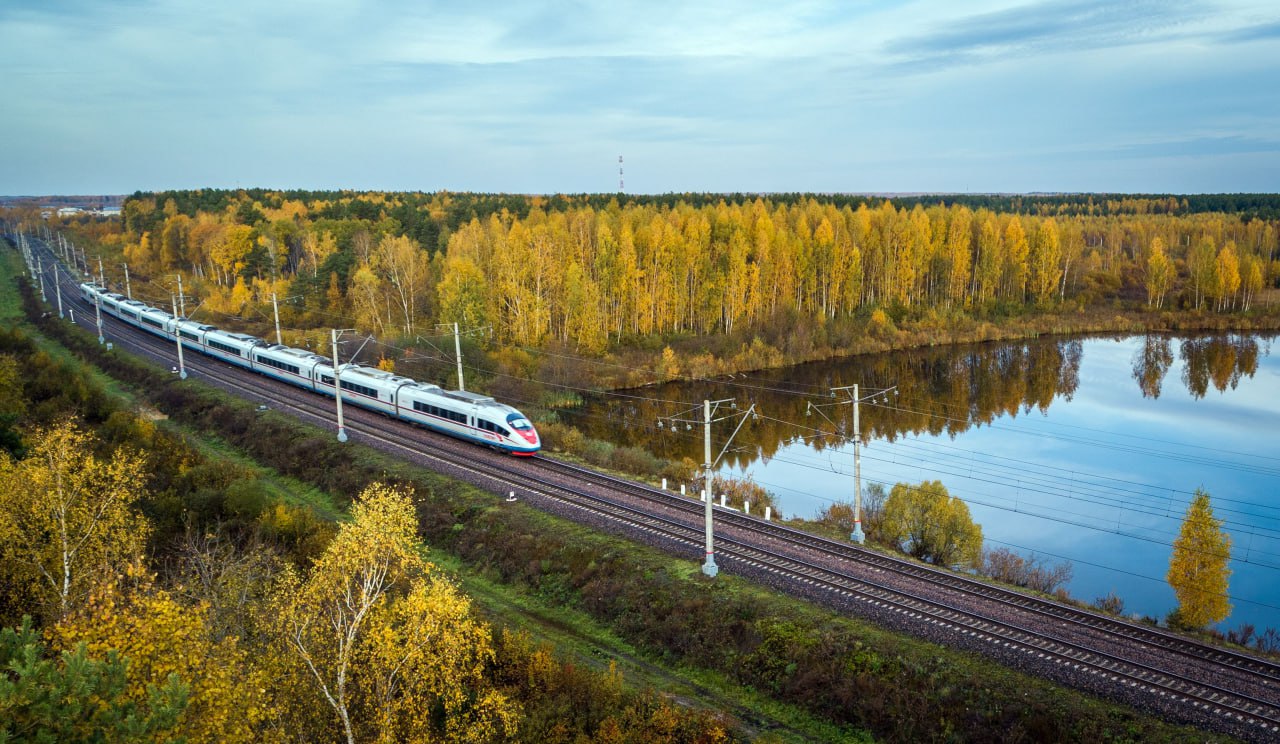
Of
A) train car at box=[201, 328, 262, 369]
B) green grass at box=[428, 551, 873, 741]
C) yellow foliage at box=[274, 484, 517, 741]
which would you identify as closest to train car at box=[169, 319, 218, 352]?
train car at box=[201, 328, 262, 369]

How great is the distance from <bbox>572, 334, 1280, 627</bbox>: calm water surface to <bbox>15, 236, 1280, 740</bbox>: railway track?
5613 mm

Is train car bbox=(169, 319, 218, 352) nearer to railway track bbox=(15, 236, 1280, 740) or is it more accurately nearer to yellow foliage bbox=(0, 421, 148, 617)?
railway track bbox=(15, 236, 1280, 740)

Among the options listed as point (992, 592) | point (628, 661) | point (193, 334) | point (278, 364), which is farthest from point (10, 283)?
point (992, 592)

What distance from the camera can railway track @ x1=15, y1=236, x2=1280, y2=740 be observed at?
697 inches

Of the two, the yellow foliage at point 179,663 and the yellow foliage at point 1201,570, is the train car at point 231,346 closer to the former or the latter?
the yellow foliage at point 179,663

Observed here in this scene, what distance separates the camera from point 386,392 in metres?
43.2

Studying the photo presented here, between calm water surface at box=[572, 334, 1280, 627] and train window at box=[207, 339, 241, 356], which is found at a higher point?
train window at box=[207, 339, 241, 356]

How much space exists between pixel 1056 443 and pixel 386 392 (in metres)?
35.6

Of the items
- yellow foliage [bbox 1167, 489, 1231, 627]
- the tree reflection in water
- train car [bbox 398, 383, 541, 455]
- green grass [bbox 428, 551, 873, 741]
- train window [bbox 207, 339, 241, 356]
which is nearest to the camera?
green grass [bbox 428, 551, 873, 741]

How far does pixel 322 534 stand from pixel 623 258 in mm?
42622

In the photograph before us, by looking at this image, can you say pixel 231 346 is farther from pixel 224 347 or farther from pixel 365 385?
pixel 365 385

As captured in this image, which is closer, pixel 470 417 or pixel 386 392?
pixel 470 417

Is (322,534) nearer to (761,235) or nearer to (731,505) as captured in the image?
(731,505)

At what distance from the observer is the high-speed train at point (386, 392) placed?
36344 millimetres
